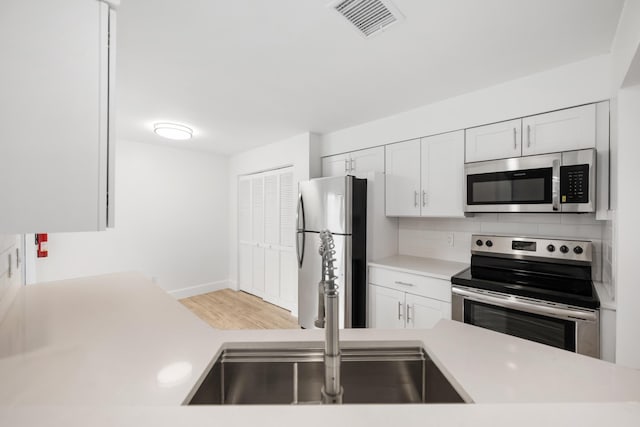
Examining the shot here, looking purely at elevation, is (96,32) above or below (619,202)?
above

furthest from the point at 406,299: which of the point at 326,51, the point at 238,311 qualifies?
the point at 238,311

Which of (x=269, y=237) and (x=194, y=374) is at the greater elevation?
(x=269, y=237)

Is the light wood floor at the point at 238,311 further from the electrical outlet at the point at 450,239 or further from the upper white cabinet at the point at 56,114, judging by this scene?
the upper white cabinet at the point at 56,114

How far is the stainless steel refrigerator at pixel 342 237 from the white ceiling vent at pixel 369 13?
132 cm

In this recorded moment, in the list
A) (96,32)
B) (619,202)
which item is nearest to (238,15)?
(96,32)

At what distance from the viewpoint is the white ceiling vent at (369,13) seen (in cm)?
137

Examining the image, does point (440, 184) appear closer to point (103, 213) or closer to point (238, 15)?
point (238, 15)

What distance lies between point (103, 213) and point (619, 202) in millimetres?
2246

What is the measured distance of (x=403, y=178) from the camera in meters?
2.77

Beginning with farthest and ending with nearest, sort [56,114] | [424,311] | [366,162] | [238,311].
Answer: [238,311]
[366,162]
[424,311]
[56,114]

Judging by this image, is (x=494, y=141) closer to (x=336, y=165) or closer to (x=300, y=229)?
(x=336, y=165)

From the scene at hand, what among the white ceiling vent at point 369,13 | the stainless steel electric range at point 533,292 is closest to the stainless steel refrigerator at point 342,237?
the stainless steel electric range at point 533,292

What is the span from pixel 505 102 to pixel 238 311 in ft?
12.0

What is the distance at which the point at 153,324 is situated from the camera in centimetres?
120
